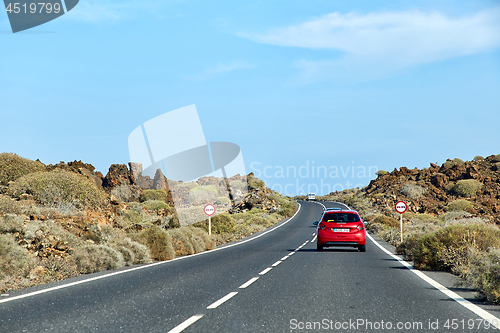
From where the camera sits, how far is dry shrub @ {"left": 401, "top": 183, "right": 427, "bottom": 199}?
7344cm

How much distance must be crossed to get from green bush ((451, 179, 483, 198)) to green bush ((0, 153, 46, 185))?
5685 cm

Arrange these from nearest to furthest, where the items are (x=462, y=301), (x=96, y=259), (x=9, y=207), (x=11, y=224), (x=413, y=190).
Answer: (x=462, y=301) < (x=96, y=259) < (x=11, y=224) < (x=9, y=207) < (x=413, y=190)

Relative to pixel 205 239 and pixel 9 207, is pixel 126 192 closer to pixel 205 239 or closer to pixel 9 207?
pixel 205 239

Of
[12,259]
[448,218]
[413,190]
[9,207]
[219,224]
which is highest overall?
[9,207]

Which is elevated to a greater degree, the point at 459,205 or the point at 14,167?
the point at 14,167

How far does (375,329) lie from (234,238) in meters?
25.1

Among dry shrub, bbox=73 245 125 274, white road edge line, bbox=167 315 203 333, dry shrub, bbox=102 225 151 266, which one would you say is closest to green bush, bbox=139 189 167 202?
dry shrub, bbox=102 225 151 266

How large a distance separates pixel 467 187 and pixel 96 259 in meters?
64.1

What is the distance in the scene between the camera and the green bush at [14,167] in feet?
93.4

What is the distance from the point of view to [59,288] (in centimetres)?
991

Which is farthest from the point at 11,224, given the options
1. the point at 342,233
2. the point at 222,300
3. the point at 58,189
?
the point at 342,233

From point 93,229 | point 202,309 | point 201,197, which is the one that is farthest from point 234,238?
point 201,197

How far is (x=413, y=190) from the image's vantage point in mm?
75125

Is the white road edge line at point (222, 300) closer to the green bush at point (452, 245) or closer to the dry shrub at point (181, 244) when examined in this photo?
the green bush at point (452, 245)
